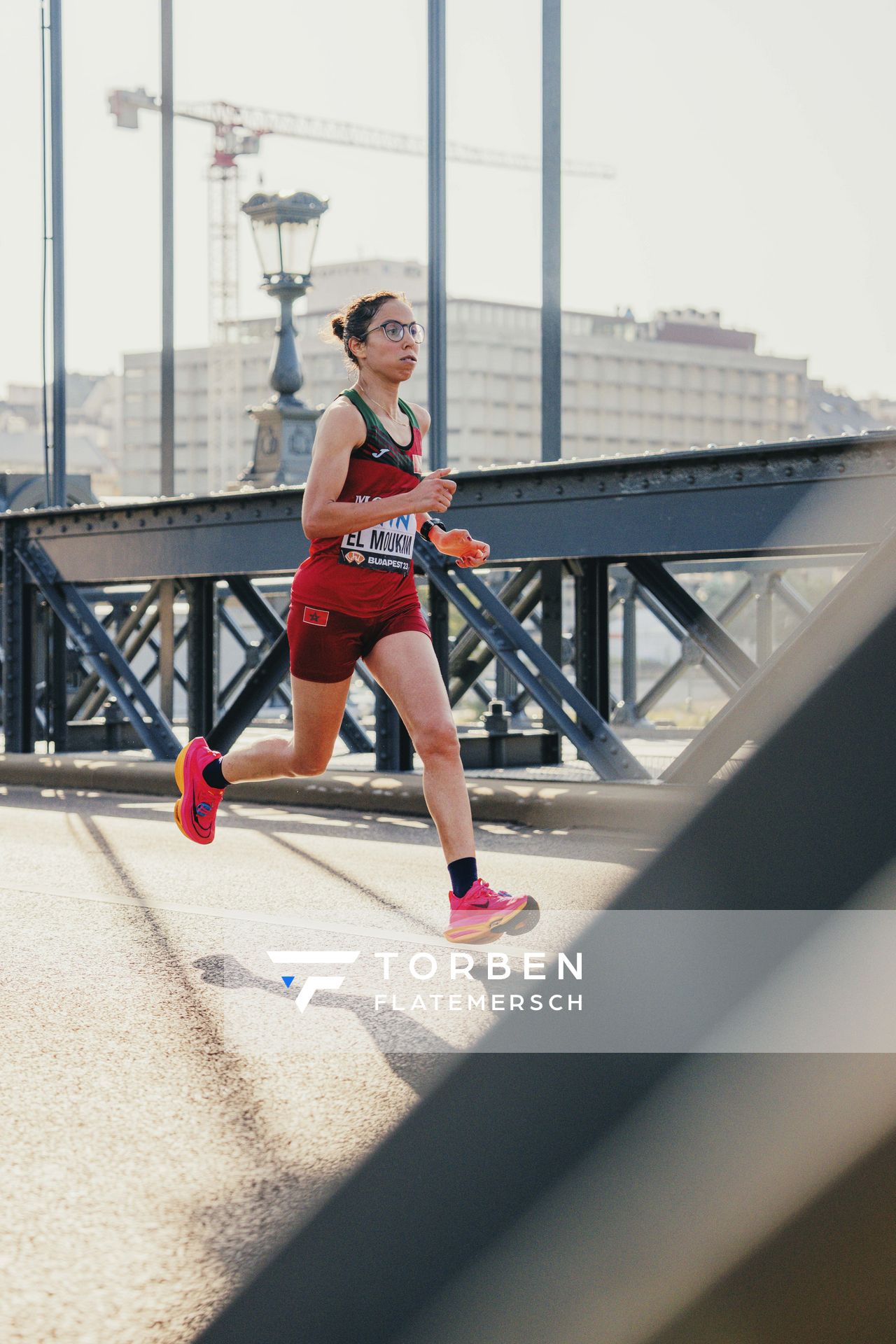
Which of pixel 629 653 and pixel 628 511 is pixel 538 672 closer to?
pixel 628 511

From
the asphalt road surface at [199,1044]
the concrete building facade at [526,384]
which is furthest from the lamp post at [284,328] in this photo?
the concrete building facade at [526,384]

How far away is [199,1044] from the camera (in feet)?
12.2

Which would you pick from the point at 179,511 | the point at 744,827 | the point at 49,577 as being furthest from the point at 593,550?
the point at 744,827

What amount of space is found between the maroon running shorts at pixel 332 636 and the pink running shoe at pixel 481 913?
28.1 inches

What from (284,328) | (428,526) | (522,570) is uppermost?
(284,328)

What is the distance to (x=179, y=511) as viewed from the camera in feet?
34.3

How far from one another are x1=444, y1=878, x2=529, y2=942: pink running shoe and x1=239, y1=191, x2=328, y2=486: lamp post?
277 inches

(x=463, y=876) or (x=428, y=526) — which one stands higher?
(x=428, y=526)

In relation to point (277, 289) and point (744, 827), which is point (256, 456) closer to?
point (277, 289)

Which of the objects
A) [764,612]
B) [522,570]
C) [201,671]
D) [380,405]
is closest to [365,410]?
[380,405]

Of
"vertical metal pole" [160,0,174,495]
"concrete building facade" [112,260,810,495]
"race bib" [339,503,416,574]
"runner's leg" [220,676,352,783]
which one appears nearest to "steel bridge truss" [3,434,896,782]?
"vertical metal pole" [160,0,174,495]

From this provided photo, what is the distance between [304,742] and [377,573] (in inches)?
22.1

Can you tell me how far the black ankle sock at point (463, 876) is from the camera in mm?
4449

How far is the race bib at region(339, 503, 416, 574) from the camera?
15.3 feet
